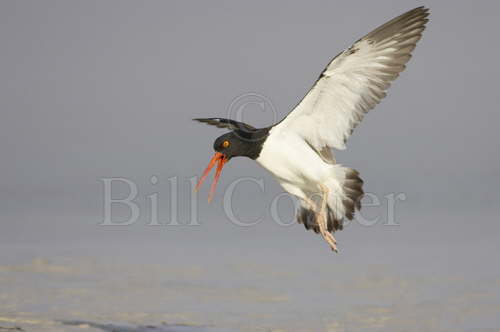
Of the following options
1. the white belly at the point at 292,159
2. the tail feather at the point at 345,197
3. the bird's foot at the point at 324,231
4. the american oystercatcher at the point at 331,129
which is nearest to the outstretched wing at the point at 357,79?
the american oystercatcher at the point at 331,129

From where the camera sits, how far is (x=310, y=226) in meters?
10.2

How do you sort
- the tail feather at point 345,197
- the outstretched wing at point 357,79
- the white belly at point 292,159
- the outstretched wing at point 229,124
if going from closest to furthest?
the outstretched wing at point 357,79, the white belly at point 292,159, the tail feather at point 345,197, the outstretched wing at point 229,124

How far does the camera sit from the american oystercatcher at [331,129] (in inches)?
361

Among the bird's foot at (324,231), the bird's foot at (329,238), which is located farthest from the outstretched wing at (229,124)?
the bird's foot at (329,238)

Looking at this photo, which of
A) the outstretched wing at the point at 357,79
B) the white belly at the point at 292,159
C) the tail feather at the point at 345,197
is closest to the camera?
the outstretched wing at the point at 357,79

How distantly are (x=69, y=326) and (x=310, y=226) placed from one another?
268 cm

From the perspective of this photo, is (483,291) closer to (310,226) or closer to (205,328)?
(310,226)

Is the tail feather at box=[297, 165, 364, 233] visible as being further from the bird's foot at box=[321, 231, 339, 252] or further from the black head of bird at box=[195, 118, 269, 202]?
the black head of bird at box=[195, 118, 269, 202]

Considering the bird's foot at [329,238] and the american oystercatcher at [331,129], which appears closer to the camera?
the american oystercatcher at [331,129]

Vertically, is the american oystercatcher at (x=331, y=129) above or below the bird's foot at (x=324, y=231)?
above

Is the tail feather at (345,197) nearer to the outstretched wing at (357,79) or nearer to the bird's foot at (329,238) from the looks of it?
the bird's foot at (329,238)

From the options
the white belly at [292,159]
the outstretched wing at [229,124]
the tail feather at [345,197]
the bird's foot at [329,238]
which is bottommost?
the bird's foot at [329,238]

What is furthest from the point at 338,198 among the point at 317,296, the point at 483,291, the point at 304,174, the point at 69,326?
the point at 69,326

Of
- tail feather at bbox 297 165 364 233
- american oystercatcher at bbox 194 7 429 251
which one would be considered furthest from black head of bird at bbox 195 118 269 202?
tail feather at bbox 297 165 364 233
